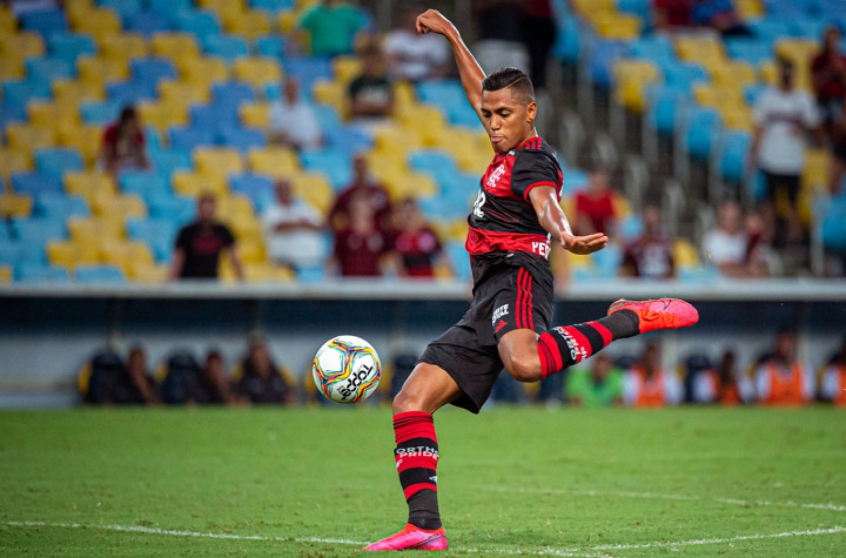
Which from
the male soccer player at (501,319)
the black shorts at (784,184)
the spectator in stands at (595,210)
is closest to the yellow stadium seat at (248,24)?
the spectator in stands at (595,210)

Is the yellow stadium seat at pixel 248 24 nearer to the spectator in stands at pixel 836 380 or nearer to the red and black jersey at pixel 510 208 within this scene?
the spectator in stands at pixel 836 380

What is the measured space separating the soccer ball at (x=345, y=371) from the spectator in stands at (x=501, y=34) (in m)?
11.6

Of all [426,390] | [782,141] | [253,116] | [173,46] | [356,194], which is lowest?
[426,390]

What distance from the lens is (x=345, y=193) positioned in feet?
49.1

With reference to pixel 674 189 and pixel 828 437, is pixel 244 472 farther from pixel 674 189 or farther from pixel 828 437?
pixel 674 189

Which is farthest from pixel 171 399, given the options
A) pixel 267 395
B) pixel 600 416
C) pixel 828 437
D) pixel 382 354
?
pixel 828 437

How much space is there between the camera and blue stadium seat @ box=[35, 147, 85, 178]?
49.7ft

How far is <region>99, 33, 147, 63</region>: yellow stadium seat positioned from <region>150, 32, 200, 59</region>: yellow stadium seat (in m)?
0.23

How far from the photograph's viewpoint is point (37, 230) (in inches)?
561

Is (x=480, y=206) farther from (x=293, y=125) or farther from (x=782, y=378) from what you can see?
(x=293, y=125)

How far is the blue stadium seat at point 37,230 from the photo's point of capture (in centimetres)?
1419

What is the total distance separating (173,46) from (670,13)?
8216mm

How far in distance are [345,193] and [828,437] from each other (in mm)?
6563

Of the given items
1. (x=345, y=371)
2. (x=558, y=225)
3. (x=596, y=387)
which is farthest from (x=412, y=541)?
(x=596, y=387)
